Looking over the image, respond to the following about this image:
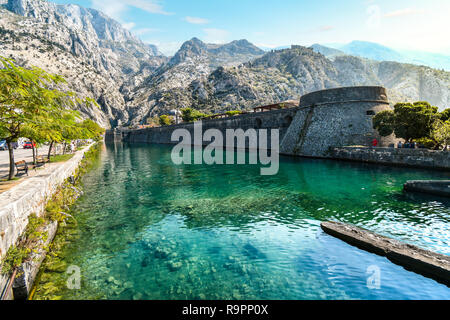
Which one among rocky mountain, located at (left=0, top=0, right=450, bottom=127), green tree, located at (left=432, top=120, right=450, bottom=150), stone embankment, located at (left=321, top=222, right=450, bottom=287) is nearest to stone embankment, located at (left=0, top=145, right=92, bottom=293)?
stone embankment, located at (left=321, top=222, right=450, bottom=287)

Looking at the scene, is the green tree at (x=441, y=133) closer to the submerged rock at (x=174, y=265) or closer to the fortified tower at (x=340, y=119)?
the fortified tower at (x=340, y=119)

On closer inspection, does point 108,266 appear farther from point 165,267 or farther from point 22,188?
point 22,188

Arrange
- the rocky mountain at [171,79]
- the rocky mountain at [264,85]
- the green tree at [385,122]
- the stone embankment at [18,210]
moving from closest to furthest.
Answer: the stone embankment at [18,210] → the green tree at [385,122] → the rocky mountain at [171,79] → the rocky mountain at [264,85]

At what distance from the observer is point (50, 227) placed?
9641mm

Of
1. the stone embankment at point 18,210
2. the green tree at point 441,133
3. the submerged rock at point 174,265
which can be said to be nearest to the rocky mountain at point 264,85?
the green tree at point 441,133

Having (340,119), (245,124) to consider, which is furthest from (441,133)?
(245,124)

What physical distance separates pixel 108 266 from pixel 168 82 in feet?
569

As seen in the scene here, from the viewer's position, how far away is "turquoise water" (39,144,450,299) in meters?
7.02

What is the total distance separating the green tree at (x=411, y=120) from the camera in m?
25.5

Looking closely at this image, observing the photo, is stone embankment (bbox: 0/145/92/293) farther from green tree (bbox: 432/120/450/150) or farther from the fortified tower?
green tree (bbox: 432/120/450/150)

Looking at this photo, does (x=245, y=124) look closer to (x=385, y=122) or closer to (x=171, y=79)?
(x=385, y=122)

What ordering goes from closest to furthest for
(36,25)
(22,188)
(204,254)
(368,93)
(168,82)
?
(204,254) → (22,188) → (368,93) → (36,25) → (168,82)

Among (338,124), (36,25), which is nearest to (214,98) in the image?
(338,124)

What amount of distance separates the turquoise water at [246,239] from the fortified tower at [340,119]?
13.6 metres
